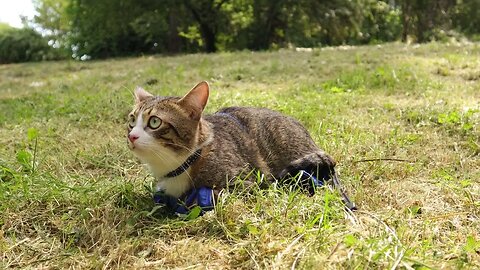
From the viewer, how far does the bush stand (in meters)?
18.7

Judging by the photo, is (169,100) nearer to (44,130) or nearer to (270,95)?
(44,130)

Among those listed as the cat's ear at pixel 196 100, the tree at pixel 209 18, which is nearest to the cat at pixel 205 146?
the cat's ear at pixel 196 100

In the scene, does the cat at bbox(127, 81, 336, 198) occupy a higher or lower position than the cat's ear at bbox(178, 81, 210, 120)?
lower

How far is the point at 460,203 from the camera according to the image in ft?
7.69

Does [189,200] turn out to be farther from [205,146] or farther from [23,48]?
[23,48]

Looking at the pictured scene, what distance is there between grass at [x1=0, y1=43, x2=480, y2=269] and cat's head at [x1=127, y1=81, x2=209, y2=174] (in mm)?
270

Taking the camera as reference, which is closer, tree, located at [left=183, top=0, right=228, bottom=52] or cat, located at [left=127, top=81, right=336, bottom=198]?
cat, located at [left=127, top=81, right=336, bottom=198]

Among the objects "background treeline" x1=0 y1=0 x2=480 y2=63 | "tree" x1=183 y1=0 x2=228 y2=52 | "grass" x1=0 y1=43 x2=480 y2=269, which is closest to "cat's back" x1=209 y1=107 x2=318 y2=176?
"grass" x1=0 y1=43 x2=480 y2=269

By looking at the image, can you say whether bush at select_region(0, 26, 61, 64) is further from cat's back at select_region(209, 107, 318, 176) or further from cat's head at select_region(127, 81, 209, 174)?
cat's head at select_region(127, 81, 209, 174)

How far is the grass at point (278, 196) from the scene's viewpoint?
1812 millimetres

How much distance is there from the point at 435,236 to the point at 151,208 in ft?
4.23

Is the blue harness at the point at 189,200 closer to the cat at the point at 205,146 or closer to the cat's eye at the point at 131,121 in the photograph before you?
the cat at the point at 205,146

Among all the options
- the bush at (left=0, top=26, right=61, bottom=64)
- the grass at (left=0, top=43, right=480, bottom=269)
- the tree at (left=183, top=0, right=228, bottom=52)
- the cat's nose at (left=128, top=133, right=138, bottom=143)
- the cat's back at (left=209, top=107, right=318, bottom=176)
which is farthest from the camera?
the bush at (left=0, top=26, right=61, bottom=64)

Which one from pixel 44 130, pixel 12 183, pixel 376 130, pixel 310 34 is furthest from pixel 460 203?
pixel 310 34
